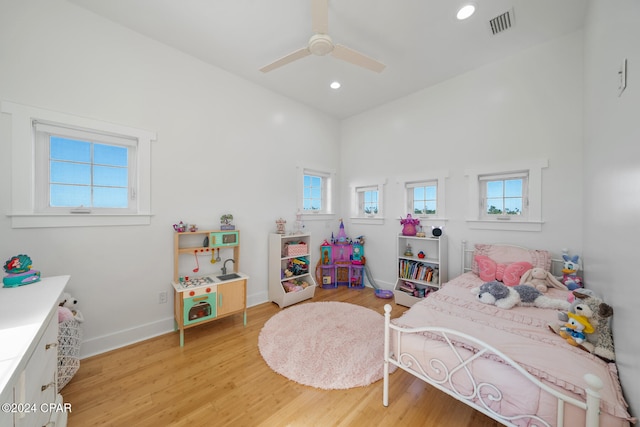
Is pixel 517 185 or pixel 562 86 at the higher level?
pixel 562 86

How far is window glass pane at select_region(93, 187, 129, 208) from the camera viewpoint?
233 cm

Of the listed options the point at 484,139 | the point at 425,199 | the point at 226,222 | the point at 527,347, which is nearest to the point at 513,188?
the point at 484,139

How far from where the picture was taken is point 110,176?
240 cm

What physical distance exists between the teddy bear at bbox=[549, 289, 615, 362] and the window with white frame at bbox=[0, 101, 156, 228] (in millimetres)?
3730

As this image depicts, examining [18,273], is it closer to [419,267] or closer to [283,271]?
[283,271]

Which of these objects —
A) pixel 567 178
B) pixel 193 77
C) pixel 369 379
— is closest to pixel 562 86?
pixel 567 178

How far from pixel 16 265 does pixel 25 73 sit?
65.1 inches

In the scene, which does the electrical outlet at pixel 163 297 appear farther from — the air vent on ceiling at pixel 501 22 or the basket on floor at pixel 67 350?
the air vent on ceiling at pixel 501 22

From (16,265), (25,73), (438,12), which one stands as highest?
(438,12)

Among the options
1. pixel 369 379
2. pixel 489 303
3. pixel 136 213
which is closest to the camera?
pixel 369 379

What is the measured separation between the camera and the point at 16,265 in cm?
157

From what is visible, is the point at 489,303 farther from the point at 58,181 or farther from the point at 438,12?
the point at 58,181

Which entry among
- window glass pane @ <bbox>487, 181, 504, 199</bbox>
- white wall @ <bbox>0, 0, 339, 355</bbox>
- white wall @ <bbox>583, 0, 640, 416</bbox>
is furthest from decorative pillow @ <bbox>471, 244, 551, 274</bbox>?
white wall @ <bbox>0, 0, 339, 355</bbox>

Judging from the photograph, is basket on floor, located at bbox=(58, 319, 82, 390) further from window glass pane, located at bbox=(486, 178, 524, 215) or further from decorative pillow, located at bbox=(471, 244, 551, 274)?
window glass pane, located at bbox=(486, 178, 524, 215)
